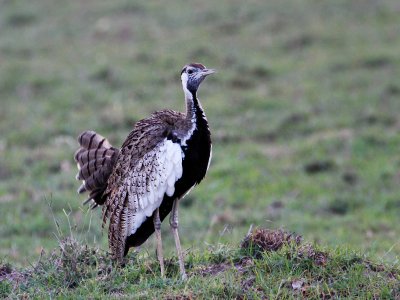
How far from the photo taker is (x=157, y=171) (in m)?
6.27

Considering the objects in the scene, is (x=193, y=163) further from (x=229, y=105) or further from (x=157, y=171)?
(x=229, y=105)

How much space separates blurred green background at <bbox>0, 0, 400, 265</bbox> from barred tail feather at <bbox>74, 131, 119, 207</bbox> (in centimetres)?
94

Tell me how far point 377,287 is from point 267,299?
2.58ft

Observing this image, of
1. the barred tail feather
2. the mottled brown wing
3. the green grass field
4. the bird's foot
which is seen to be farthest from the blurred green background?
the bird's foot

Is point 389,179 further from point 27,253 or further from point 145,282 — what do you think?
point 145,282

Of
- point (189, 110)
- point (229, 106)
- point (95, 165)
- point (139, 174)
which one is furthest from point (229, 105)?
point (139, 174)

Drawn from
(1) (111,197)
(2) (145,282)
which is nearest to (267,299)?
(2) (145,282)

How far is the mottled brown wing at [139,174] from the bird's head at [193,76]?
235 millimetres

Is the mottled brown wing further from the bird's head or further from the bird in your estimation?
the bird's head

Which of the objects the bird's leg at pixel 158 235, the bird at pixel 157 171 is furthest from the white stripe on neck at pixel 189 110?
the bird's leg at pixel 158 235

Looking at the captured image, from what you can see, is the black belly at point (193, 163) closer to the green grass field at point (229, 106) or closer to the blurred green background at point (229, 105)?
the green grass field at point (229, 106)

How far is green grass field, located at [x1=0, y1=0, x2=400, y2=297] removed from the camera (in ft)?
33.2

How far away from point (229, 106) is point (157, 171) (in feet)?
24.5

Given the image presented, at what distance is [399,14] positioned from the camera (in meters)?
17.2
